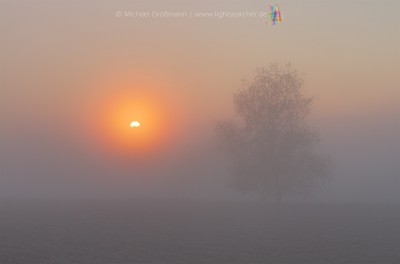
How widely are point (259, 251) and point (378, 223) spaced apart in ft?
62.3

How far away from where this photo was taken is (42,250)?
1047 inches

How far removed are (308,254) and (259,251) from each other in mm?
2308

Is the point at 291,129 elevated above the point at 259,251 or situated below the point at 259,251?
above

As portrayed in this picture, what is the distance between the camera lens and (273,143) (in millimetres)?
52188

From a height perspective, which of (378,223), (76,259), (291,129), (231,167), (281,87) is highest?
(281,87)

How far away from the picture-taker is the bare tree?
51.4m

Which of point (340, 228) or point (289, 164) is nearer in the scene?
point (340, 228)

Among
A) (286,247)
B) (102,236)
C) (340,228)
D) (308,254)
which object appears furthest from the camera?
(340,228)

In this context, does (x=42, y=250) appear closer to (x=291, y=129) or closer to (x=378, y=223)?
(x=378, y=223)

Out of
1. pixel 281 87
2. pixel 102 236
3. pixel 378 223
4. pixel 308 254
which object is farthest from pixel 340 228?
pixel 281 87

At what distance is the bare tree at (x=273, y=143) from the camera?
5138 centimetres

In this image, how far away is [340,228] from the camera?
38.0 metres

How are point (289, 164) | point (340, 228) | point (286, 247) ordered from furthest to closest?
point (289, 164), point (340, 228), point (286, 247)

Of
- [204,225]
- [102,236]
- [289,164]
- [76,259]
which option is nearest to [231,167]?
[289,164]
